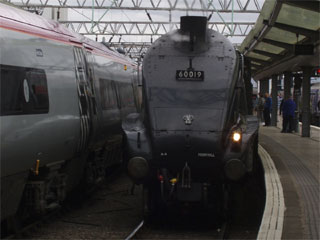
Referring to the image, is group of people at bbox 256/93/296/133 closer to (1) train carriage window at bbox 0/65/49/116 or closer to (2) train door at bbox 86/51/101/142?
(2) train door at bbox 86/51/101/142

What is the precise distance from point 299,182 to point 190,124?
130 inches

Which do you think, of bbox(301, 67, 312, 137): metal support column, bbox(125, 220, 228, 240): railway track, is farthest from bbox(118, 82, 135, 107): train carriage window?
bbox(301, 67, 312, 137): metal support column

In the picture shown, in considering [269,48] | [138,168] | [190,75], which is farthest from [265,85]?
[138,168]

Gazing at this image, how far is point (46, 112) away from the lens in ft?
29.9

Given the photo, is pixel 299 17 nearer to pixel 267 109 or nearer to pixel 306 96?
pixel 306 96

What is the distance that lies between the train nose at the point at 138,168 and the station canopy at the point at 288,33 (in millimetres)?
5533

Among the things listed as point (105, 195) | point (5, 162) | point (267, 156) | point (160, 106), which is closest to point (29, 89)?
point (5, 162)

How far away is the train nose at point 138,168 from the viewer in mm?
9320

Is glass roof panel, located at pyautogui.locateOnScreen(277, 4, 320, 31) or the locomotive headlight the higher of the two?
glass roof panel, located at pyautogui.locateOnScreen(277, 4, 320, 31)

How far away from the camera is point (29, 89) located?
8.59m

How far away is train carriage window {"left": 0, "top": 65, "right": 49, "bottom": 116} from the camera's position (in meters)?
7.91

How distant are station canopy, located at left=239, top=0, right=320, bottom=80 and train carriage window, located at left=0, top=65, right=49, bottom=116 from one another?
20.2ft

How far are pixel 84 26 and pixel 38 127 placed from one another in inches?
1302

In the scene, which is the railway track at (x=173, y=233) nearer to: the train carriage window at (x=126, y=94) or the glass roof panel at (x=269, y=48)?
the train carriage window at (x=126, y=94)
